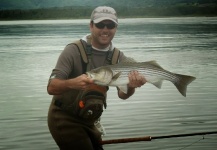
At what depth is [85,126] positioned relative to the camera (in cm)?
529

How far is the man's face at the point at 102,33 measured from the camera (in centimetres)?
521

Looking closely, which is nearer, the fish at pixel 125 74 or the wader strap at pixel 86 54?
the fish at pixel 125 74

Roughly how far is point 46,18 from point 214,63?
161 m

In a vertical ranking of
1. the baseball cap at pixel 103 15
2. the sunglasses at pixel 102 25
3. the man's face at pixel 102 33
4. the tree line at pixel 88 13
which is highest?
the baseball cap at pixel 103 15

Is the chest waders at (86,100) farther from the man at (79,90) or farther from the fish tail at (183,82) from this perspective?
the fish tail at (183,82)

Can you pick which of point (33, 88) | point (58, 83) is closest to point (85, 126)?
point (58, 83)

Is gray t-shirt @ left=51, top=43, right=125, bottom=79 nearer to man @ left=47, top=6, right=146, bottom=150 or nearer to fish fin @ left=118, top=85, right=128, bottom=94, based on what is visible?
man @ left=47, top=6, right=146, bottom=150

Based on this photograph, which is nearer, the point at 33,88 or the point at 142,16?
the point at 33,88

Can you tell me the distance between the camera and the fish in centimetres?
484

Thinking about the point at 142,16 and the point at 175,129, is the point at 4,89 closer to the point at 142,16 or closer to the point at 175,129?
the point at 175,129

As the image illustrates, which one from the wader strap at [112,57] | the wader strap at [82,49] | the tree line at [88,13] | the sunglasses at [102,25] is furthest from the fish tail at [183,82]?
the tree line at [88,13]

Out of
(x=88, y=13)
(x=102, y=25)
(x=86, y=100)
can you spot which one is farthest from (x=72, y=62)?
(x=88, y=13)

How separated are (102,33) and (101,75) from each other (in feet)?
2.10

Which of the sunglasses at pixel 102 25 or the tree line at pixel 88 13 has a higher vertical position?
the sunglasses at pixel 102 25
